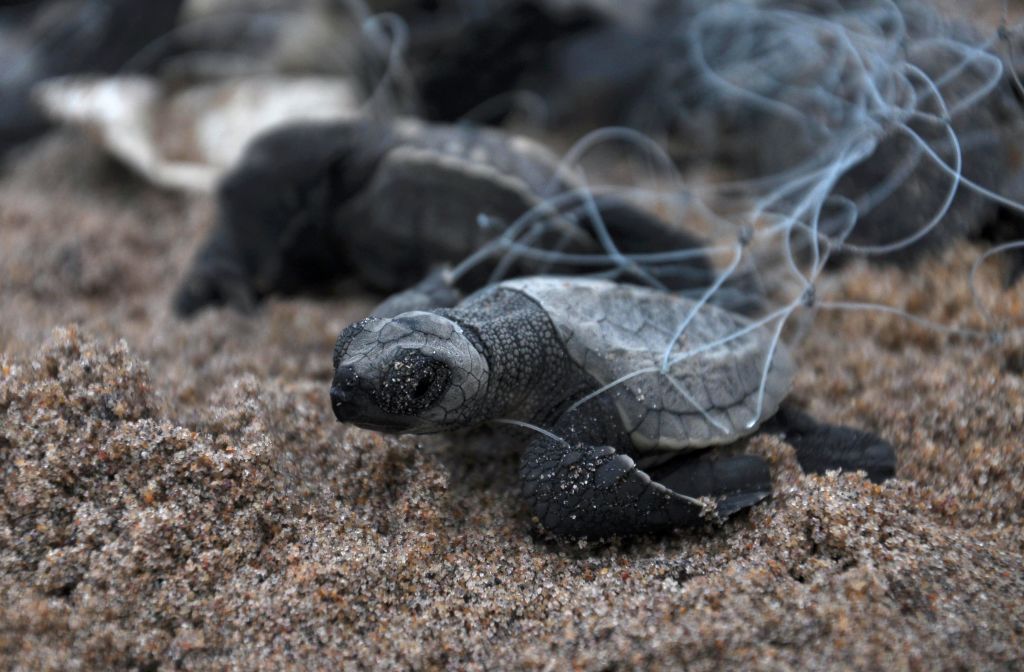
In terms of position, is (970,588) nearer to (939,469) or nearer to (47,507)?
(939,469)

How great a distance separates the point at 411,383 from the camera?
1.16 m

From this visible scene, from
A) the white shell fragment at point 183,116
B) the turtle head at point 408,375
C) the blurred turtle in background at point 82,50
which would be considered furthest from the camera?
the blurred turtle in background at point 82,50

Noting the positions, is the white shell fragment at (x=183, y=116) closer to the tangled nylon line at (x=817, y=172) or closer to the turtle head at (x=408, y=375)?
the tangled nylon line at (x=817, y=172)

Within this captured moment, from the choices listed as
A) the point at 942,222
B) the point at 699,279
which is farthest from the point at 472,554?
the point at 942,222

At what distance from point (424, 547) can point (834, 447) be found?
0.78 meters

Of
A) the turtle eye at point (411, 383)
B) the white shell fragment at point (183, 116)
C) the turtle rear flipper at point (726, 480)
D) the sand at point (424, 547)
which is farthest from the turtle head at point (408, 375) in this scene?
the white shell fragment at point (183, 116)

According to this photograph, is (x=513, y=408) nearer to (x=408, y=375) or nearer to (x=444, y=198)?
(x=408, y=375)

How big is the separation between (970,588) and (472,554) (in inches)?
28.6

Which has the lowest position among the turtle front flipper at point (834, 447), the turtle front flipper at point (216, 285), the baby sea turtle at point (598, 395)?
the turtle front flipper at point (216, 285)

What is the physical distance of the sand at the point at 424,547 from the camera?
100cm

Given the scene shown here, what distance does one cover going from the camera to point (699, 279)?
1.88 metres

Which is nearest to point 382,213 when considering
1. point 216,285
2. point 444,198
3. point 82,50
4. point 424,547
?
point 444,198

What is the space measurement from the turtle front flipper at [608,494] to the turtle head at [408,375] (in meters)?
0.16

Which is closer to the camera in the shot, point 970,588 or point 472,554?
point 970,588
